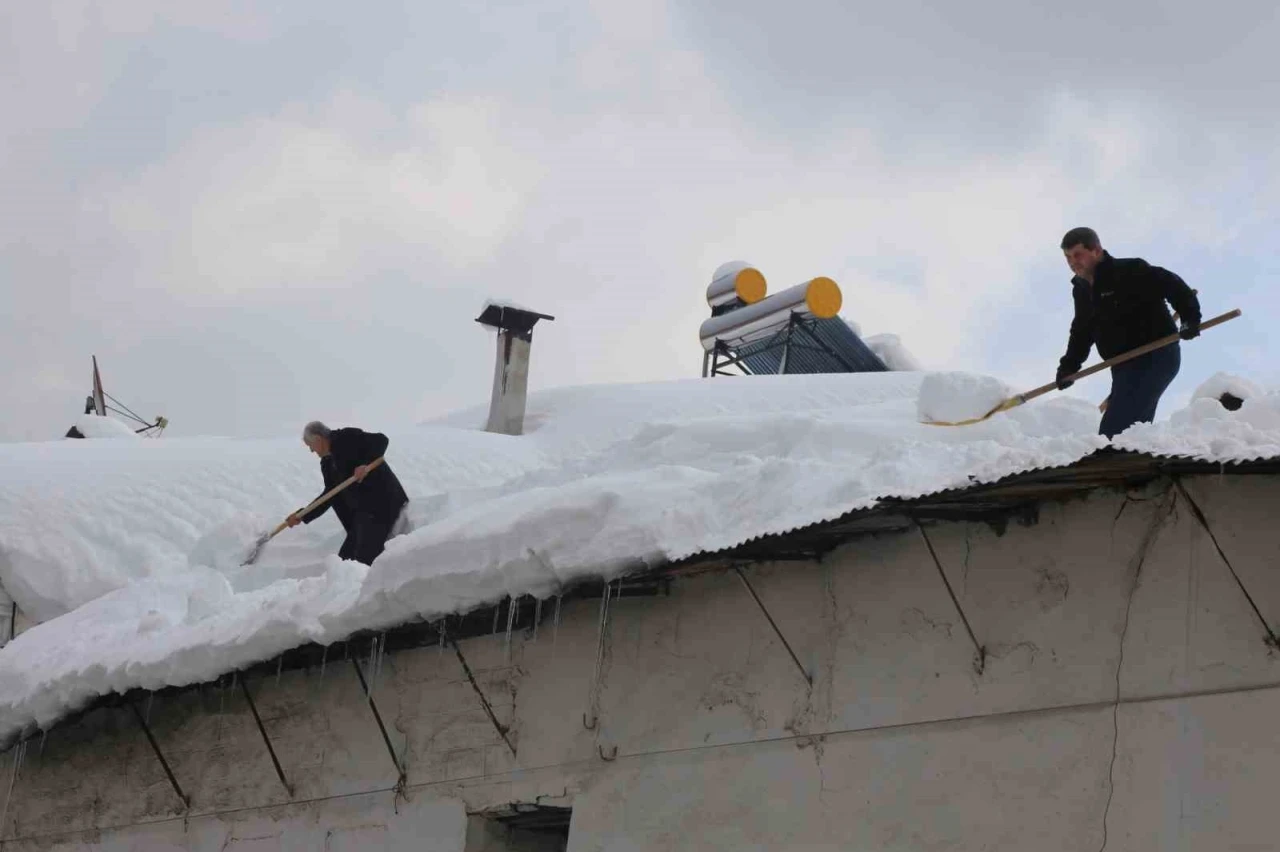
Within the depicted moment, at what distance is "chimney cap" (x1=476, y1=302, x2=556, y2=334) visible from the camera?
1389 cm

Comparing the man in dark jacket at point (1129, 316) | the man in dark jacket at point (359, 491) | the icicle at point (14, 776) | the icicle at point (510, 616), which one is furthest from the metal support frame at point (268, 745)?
the man in dark jacket at point (1129, 316)

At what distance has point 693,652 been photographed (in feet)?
20.4

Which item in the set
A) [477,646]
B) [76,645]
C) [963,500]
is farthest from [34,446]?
[963,500]

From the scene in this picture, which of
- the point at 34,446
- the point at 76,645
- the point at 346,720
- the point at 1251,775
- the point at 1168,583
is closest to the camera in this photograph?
the point at 1251,775

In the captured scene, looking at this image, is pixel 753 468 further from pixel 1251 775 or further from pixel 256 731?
pixel 256 731

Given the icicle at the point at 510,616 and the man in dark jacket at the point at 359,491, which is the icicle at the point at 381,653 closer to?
the icicle at the point at 510,616

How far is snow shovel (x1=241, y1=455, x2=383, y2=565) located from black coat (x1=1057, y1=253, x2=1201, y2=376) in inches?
177

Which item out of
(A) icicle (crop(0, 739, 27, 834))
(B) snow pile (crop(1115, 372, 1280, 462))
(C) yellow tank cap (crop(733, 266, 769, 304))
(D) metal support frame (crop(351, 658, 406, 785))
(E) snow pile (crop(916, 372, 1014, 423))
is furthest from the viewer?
(C) yellow tank cap (crop(733, 266, 769, 304))

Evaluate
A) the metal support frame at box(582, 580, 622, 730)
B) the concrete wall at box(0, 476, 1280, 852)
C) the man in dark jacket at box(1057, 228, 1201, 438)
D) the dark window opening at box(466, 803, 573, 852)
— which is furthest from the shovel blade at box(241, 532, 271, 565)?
the man in dark jacket at box(1057, 228, 1201, 438)

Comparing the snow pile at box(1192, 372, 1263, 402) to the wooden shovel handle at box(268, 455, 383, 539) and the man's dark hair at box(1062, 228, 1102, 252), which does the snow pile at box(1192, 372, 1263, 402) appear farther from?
the wooden shovel handle at box(268, 455, 383, 539)

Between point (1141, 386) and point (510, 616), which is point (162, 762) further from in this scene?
point (1141, 386)

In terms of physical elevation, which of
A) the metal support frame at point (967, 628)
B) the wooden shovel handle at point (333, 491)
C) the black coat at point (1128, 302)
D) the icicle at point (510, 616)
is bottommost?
the icicle at point (510, 616)

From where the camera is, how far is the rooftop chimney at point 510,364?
13.6 meters

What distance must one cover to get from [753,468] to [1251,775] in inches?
84.8
